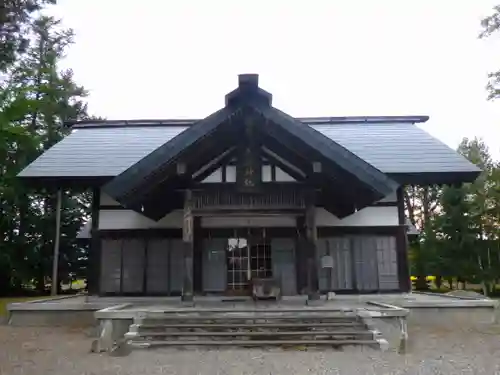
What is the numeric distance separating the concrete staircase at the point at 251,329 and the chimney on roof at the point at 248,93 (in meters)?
3.99

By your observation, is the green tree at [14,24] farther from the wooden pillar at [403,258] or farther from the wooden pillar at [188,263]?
the wooden pillar at [403,258]

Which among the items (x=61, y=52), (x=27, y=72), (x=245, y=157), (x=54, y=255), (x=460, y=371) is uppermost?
(x=61, y=52)

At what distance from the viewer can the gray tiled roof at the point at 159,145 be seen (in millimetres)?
12055

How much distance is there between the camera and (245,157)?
9.65m

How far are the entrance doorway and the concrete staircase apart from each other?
364 cm

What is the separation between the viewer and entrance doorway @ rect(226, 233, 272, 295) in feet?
38.3

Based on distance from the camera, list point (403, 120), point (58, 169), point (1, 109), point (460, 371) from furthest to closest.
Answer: point (403, 120) < point (58, 169) < point (1, 109) < point (460, 371)

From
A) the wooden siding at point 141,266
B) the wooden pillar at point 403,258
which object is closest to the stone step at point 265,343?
the wooden siding at point 141,266

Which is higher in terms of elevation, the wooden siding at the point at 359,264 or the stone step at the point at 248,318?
the wooden siding at the point at 359,264

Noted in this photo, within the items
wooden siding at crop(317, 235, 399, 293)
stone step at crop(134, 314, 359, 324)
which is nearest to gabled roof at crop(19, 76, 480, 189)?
wooden siding at crop(317, 235, 399, 293)

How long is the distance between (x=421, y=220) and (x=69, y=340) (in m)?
31.7

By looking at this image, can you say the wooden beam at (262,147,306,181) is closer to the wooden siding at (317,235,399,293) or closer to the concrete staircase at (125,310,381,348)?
the wooden siding at (317,235,399,293)

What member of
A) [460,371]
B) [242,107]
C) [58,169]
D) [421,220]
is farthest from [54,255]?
[421,220]

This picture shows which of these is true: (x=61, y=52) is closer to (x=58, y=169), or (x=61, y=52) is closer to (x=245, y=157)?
(x=58, y=169)
